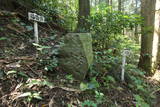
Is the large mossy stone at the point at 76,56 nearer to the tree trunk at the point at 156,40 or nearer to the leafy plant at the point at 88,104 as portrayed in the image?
the leafy plant at the point at 88,104

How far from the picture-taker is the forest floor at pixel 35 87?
161cm

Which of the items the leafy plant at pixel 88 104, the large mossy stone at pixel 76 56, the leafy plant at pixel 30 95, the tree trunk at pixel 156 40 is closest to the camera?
the leafy plant at pixel 30 95

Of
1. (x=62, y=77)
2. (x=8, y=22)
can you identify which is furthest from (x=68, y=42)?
(x=8, y=22)

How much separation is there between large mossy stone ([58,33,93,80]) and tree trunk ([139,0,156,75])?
2.56m

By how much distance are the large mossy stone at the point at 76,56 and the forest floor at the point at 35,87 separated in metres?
0.17

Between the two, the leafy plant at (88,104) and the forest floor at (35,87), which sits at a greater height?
the forest floor at (35,87)

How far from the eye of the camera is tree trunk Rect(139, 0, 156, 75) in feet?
12.7

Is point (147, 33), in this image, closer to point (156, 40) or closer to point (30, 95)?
point (156, 40)

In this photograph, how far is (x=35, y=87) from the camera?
176 centimetres

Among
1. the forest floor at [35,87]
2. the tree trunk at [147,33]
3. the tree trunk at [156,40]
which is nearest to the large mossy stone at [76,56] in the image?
the forest floor at [35,87]

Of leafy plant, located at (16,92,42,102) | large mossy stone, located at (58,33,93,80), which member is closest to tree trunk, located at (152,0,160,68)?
A: large mossy stone, located at (58,33,93,80)

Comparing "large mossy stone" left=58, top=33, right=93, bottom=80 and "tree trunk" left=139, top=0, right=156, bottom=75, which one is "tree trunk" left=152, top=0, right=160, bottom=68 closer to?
"tree trunk" left=139, top=0, right=156, bottom=75

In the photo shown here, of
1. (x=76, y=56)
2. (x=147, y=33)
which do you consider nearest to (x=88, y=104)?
(x=76, y=56)

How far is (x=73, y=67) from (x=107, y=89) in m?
0.87
